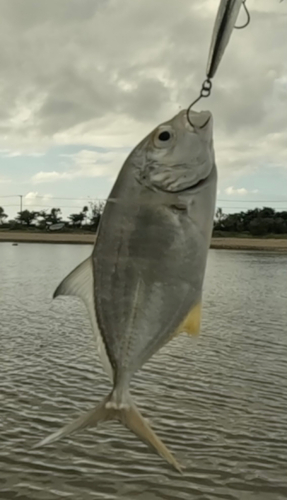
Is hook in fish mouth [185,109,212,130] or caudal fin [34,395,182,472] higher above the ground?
hook in fish mouth [185,109,212,130]

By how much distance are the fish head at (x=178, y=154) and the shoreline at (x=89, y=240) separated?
9480 centimetres

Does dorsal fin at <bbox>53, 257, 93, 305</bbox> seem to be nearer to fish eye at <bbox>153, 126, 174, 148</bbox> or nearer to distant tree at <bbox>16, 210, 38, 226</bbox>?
fish eye at <bbox>153, 126, 174, 148</bbox>

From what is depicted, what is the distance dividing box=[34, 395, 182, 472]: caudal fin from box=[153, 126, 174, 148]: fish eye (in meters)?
1.18

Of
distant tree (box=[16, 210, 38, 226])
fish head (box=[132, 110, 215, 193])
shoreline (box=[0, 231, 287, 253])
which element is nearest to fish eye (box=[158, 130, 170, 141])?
fish head (box=[132, 110, 215, 193])

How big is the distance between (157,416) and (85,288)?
9.60 meters

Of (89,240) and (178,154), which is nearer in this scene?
(178,154)

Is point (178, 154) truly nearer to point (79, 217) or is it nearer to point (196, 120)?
point (196, 120)

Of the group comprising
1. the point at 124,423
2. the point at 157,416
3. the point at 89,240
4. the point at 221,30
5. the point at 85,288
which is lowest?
the point at 89,240

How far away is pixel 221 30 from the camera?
8.26ft

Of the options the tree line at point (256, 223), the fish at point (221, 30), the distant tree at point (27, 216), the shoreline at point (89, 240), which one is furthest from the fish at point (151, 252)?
the distant tree at point (27, 216)

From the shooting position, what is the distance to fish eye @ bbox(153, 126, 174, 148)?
8.64ft

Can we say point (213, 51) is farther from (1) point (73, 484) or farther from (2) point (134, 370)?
(1) point (73, 484)

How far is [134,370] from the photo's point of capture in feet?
9.19

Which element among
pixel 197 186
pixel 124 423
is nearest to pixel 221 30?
pixel 197 186
